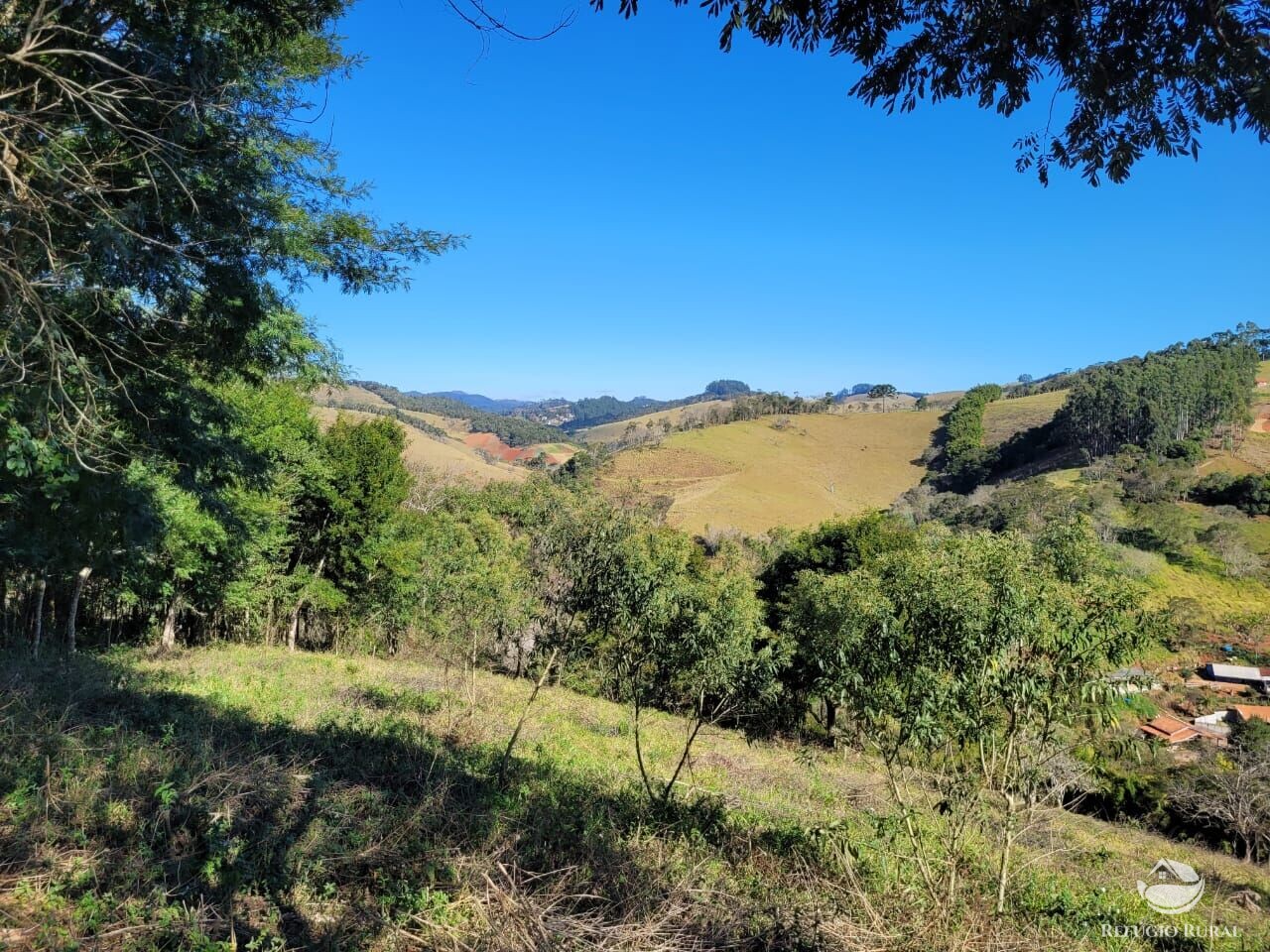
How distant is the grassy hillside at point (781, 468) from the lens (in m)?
73.9

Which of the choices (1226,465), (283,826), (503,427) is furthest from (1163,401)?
(503,427)

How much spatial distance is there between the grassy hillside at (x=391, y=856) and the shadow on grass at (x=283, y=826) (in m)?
0.02

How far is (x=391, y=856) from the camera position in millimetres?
4617

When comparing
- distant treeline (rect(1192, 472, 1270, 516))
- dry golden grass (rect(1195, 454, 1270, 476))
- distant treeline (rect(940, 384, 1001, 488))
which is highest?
distant treeline (rect(940, 384, 1001, 488))

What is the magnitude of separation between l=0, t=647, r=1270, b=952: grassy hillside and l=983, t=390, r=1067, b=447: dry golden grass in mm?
104909

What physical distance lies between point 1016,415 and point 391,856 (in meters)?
124

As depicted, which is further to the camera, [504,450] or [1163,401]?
[504,450]

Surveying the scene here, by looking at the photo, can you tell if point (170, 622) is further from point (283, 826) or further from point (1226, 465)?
point (1226, 465)

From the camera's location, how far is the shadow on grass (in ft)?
12.4

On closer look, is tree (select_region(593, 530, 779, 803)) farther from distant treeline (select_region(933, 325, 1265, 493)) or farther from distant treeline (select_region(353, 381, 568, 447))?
distant treeline (select_region(353, 381, 568, 447))

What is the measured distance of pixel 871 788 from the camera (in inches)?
485

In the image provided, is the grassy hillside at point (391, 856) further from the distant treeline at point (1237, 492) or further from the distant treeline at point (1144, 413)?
the distant treeline at point (1144, 413)

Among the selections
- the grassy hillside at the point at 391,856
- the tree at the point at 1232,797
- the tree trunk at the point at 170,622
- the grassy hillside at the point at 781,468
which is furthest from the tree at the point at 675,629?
the grassy hillside at the point at 781,468

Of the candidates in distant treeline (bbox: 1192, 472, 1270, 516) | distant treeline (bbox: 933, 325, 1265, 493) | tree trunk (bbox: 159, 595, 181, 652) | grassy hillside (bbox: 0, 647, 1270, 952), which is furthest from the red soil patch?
grassy hillside (bbox: 0, 647, 1270, 952)
